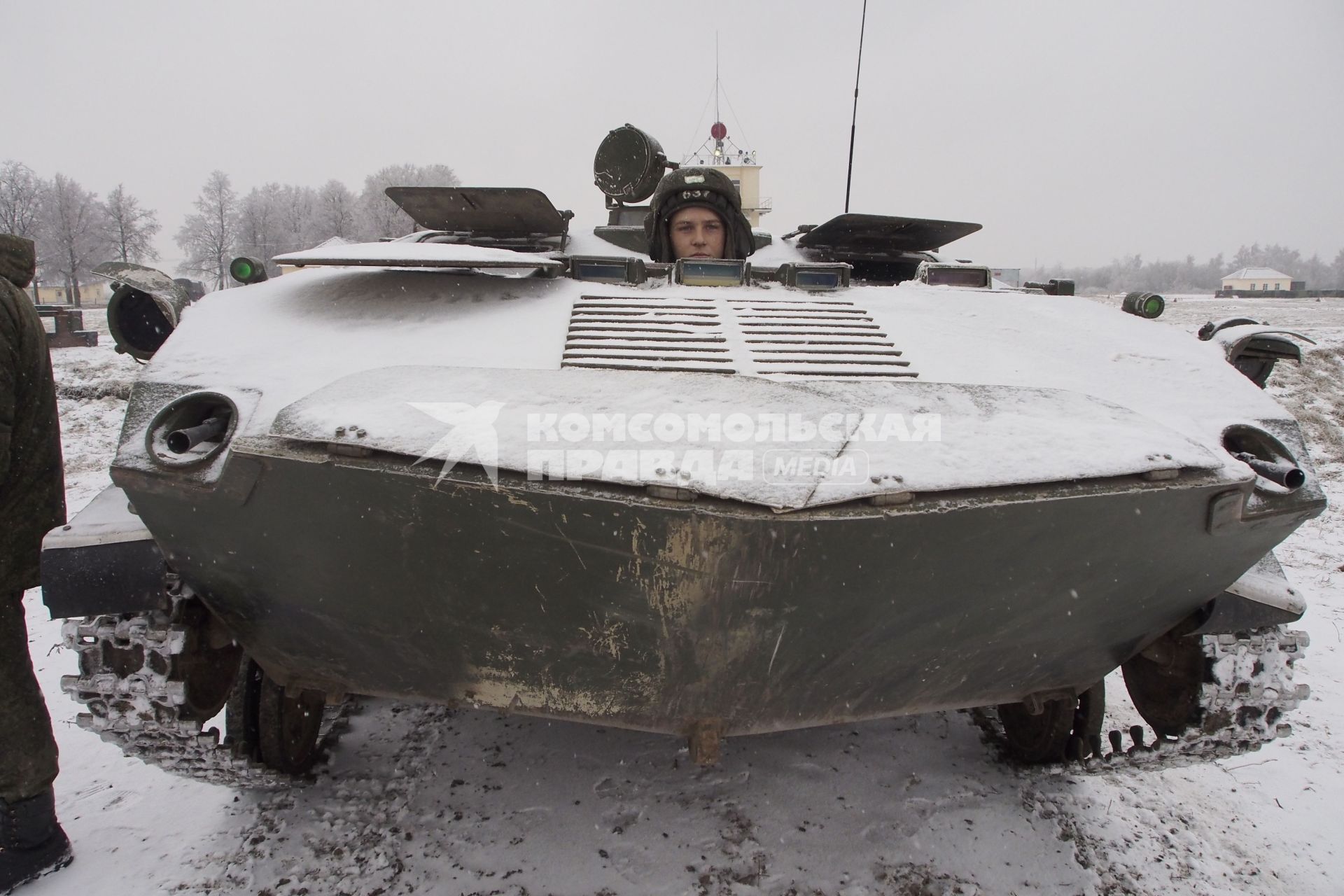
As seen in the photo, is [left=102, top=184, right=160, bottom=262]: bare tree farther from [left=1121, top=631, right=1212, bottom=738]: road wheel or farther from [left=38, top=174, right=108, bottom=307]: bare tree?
[left=1121, top=631, right=1212, bottom=738]: road wheel

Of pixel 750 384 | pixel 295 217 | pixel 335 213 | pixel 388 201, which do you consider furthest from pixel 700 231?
pixel 295 217

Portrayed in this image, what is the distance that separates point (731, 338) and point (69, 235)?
32.4 meters

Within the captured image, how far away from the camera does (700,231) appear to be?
13.3 ft

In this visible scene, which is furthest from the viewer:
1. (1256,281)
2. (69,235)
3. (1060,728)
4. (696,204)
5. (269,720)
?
(1256,281)

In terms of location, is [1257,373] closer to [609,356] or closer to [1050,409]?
[1050,409]

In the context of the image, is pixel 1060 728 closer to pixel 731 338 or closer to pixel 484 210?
pixel 731 338

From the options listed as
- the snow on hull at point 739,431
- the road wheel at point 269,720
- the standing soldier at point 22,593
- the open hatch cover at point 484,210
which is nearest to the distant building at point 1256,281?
the open hatch cover at point 484,210

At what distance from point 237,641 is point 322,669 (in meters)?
Answer: 0.24

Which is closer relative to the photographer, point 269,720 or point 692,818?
point 269,720

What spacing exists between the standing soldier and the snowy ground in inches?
5.2

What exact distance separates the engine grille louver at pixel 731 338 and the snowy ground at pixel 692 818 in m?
1.09

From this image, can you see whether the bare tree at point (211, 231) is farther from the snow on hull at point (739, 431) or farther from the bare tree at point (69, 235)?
the snow on hull at point (739, 431)

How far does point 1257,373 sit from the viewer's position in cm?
261

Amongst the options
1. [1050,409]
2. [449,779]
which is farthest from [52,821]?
[1050,409]
